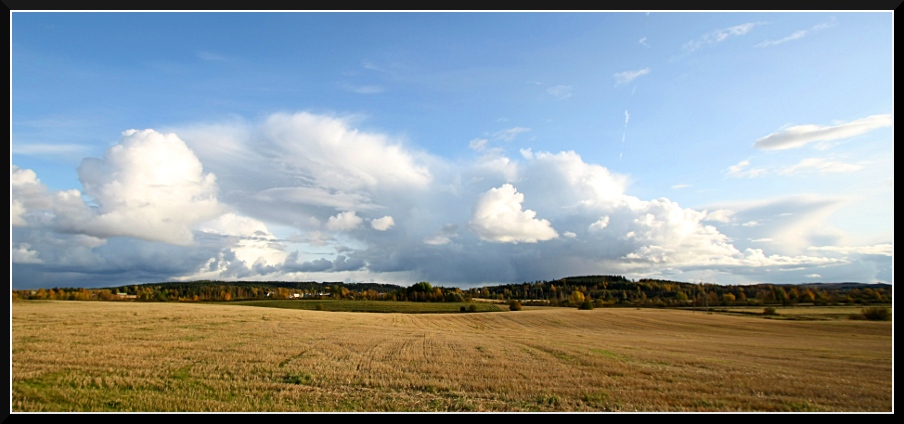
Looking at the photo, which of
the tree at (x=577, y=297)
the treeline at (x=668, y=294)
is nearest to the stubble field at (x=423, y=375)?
the treeline at (x=668, y=294)

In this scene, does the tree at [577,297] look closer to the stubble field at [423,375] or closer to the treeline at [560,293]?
the treeline at [560,293]

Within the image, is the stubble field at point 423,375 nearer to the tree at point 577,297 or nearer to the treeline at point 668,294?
the treeline at point 668,294

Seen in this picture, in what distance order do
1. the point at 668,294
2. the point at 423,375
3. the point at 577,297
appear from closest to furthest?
the point at 423,375
the point at 668,294
the point at 577,297

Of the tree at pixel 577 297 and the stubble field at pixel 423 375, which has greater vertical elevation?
the stubble field at pixel 423 375

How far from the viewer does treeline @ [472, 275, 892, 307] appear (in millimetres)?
21719

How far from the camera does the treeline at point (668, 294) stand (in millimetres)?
21719

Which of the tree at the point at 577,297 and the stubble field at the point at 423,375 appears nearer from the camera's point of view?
the stubble field at the point at 423,375

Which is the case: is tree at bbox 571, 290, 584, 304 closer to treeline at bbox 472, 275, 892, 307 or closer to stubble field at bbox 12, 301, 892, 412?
treeline at bbox 472, 275, 892, 307

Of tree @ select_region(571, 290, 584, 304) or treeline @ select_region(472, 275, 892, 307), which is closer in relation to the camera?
treeline @ select_region(472, 275, 892, 307)

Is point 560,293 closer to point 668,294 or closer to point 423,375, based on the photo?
point 668,294

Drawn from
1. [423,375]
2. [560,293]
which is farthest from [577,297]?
[423,375]

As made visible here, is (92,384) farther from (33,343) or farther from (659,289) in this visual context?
(659,289)

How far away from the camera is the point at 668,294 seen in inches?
2810

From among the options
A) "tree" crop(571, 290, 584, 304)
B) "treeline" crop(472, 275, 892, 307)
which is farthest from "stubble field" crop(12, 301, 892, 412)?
"tree" crop(571, 290, 584, 304)
